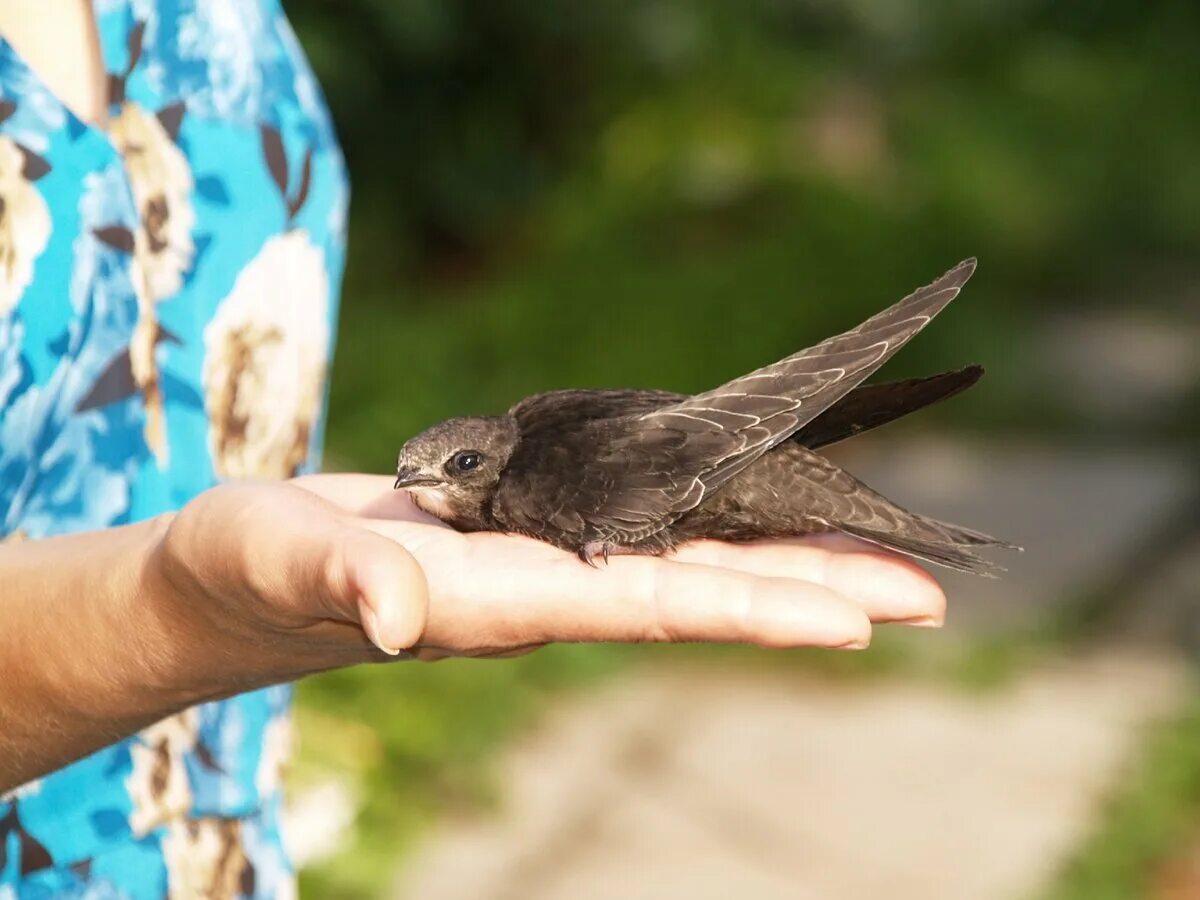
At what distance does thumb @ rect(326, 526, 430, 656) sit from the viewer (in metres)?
1.77

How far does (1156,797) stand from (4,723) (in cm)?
494


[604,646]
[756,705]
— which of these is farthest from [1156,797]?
[604,646]

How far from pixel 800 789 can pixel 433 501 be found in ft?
12.4

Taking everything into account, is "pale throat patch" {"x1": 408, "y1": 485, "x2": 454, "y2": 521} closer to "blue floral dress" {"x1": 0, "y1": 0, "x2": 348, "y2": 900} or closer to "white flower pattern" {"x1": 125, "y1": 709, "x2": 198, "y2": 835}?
"blue floral dress" {"x1": 0, "y1": 0, "x2": 348, "y2": 900}

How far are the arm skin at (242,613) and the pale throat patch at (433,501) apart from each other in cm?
59

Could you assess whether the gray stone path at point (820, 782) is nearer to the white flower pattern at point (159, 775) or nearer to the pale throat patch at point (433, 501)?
the pale throat patch at point (433, 501)

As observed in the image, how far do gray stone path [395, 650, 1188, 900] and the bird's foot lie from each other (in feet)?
10.3

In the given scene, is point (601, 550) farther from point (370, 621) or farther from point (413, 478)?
point (370, 621)

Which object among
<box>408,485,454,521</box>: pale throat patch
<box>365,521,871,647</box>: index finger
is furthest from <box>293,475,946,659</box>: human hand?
<box>408,485,454,521</box>: pale throat patch

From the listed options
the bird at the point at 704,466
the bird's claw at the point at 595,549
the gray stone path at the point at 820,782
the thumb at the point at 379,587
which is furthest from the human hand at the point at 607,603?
the gray stone path at the point at 820,782

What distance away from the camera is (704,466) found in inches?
110

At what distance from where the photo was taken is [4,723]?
6.95 feet

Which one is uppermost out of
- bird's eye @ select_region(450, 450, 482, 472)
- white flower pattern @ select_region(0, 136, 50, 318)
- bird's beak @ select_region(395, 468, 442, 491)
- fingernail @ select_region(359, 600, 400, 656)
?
white flower pattern @ select_region(0, 136, 50, 318)

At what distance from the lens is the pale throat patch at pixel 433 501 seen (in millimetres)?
2863
